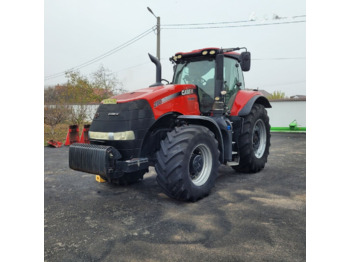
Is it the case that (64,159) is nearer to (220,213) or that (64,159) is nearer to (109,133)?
(109,133)

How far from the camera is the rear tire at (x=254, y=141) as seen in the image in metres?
5.09

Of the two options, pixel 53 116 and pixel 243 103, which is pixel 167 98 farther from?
pixel 53 116

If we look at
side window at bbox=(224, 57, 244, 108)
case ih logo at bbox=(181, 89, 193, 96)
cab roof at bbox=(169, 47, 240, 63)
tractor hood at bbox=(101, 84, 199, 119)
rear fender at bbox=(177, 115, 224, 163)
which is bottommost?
rear fender at bbox=(177, 115, 224, 163)

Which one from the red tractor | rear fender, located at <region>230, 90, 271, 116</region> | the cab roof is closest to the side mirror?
the red tractor

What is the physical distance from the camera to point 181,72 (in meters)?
5.12

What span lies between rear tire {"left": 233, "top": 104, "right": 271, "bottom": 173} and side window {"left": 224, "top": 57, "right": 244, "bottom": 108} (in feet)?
1.68

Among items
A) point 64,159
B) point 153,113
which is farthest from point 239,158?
point 64,159

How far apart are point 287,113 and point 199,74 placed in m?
12.1

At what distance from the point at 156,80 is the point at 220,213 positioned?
3.09 m

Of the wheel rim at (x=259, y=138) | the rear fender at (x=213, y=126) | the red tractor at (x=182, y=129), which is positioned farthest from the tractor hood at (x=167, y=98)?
the wheel rim at (x=259, y=138)

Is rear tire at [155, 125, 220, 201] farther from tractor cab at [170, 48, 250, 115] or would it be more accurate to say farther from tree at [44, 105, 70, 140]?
tree at [44, 105, 70, 140]

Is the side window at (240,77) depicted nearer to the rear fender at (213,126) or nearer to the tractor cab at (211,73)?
the tractor cab at (211,73)

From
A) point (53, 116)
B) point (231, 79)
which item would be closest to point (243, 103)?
point (231, 79)

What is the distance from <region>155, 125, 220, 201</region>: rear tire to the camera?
3.49m
